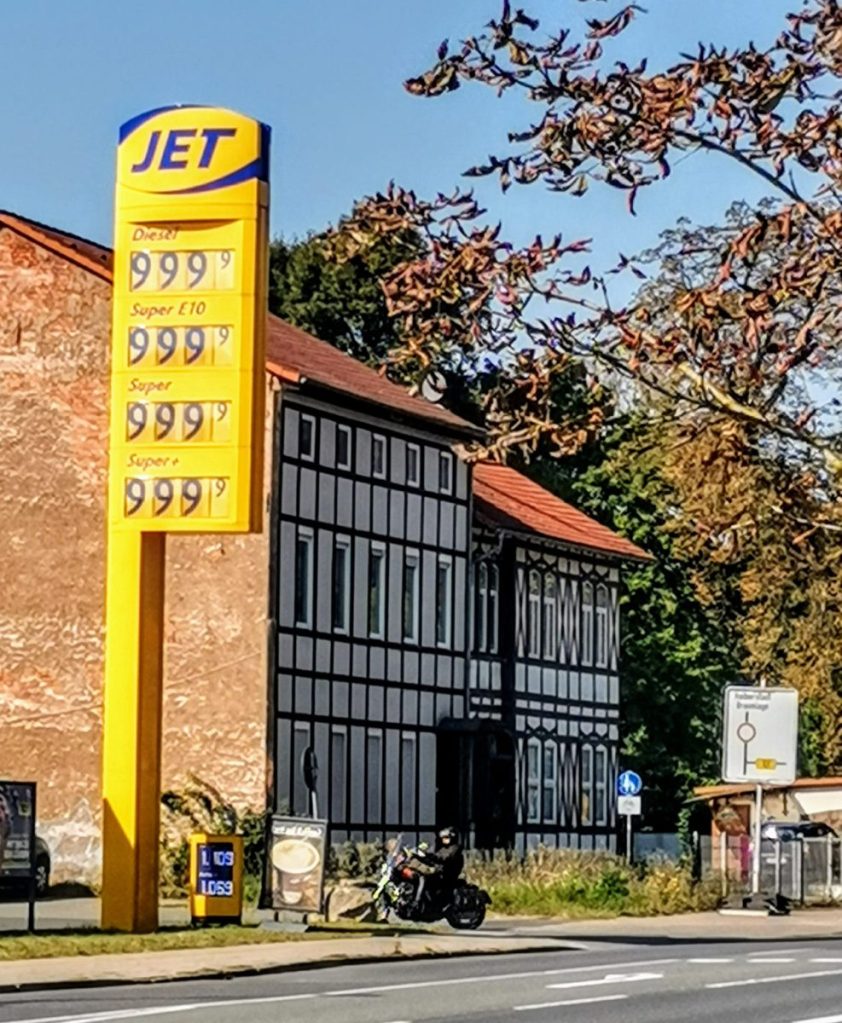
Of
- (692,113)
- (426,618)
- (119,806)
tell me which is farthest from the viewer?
(426,618)

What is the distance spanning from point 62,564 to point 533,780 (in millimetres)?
13355

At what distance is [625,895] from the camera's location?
43250mm

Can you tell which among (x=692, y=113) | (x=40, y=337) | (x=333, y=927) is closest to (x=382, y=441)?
(x=40, y=337)

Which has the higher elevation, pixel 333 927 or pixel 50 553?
pixel 50 553

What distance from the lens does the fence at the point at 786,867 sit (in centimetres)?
4975

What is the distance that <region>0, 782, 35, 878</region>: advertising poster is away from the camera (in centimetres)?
2977

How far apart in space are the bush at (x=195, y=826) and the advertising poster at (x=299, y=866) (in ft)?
30.4

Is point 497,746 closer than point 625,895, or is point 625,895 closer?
point 625,895

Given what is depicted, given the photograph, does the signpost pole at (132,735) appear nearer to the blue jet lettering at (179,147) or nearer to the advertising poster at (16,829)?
the advertising poster at (16,829)

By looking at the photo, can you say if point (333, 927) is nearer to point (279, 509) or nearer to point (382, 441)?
point (279, 509)

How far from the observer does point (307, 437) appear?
153ft

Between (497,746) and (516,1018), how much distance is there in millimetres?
34769

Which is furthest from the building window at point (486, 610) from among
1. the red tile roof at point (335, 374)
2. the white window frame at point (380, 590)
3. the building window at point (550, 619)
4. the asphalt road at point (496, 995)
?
the asphalt road at point (496, 995)

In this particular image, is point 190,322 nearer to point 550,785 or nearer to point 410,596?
point 410,596
